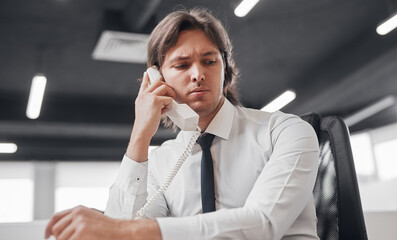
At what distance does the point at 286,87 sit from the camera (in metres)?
7.78

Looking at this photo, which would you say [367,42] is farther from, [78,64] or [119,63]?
[78,64]

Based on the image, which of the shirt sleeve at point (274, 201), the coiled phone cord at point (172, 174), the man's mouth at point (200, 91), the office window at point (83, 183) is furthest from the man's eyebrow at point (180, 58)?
the office window at point (83, 183)

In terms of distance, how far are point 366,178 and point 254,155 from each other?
8.76 metres

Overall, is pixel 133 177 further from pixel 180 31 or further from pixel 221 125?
pixel 180 31

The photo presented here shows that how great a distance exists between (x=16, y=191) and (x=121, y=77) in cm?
422

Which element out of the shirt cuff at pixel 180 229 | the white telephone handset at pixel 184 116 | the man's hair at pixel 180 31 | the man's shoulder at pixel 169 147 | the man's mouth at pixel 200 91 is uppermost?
the man's hair at pixel 180 31

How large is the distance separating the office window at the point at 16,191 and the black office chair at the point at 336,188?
8.47 m

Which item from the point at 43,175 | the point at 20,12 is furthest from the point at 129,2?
the point at 43,175

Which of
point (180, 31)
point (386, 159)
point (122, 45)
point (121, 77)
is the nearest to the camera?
point (180, 31)

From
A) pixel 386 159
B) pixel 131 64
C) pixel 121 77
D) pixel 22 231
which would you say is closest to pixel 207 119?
pixel 22 231

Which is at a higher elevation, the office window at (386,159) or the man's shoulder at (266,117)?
the office window at (386,159)

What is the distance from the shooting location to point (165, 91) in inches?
49.0

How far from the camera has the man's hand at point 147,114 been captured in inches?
44.6

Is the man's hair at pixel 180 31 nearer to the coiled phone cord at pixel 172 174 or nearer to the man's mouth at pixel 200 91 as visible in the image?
the man's mouth at pixel 200 91
